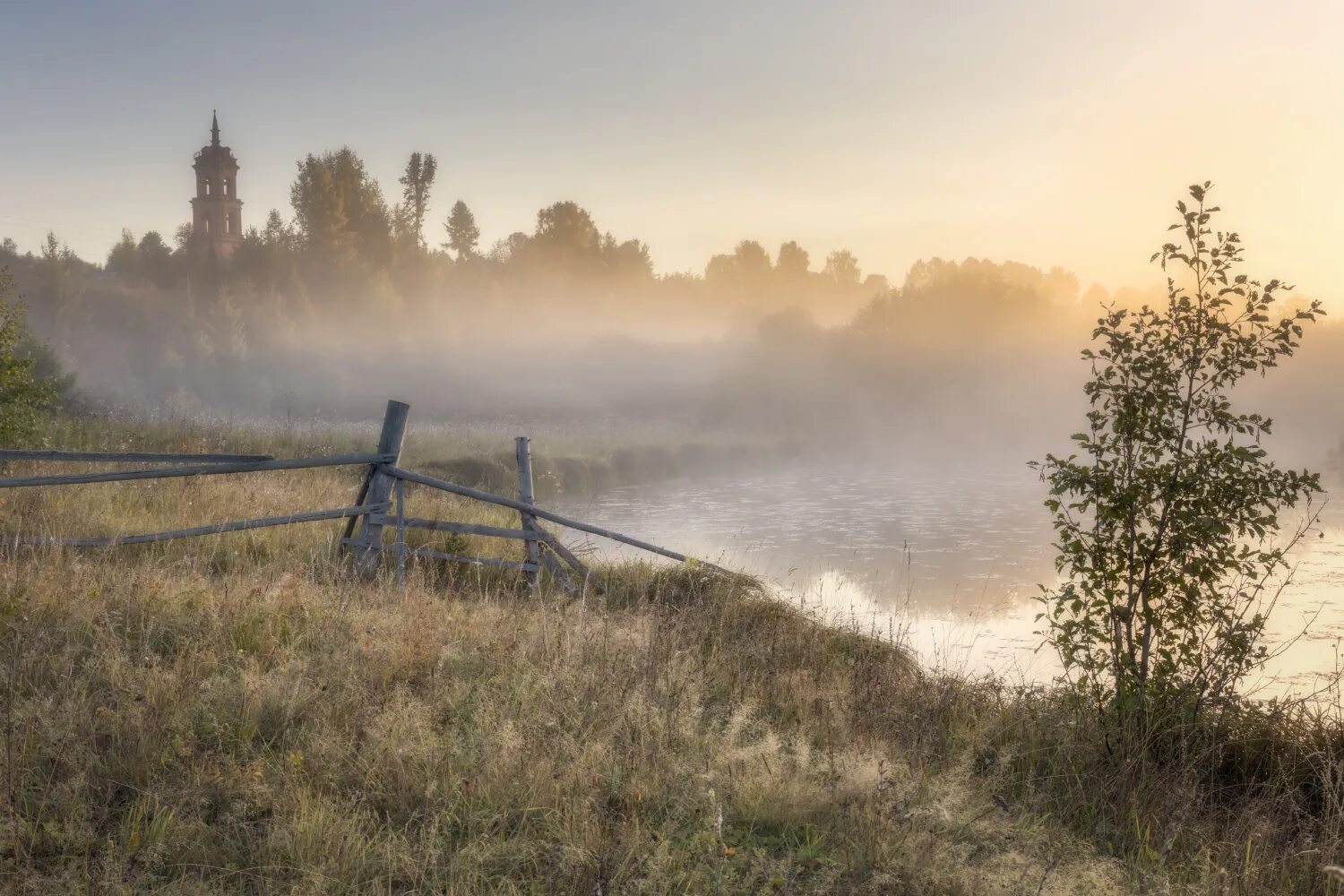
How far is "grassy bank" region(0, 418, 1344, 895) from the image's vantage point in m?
3.85

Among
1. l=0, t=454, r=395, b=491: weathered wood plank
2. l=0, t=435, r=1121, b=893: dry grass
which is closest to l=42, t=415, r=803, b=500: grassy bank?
l=0, t=454, r=395, b=491: weathered wood plank

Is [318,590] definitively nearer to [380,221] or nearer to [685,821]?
[685,821]

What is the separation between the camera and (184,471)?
312 inches

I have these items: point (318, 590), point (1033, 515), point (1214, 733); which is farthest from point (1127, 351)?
point (1033, 515)

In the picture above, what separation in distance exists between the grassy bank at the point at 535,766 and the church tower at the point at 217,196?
85.6 m

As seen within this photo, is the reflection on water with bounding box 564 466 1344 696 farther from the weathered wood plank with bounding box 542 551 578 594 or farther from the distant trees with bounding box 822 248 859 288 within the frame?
the distant trees with bounding box 822 248 859 288

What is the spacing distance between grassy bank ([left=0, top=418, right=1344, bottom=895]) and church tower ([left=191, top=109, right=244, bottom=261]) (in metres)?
85.6

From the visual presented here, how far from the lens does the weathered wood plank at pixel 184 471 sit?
7.18 metres

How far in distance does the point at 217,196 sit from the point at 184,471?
287 feet

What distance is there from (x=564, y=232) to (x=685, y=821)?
78875 millimetres

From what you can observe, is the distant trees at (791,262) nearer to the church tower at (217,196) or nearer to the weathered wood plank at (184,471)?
the church tower at (217,196)

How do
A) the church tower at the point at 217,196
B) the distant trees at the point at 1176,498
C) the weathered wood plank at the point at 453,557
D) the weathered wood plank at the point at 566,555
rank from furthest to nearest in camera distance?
the church tower at the point at 217,196, the weathered wood plank at the point at 566,555, the weathered wood plank at the point at 453,557, the distant trees at the point at 1176,498

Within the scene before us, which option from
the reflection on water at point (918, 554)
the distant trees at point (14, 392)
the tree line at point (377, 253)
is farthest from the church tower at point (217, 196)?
the distant trees at point (14, 392)

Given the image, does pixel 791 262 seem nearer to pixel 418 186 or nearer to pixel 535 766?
pixel 418 186
